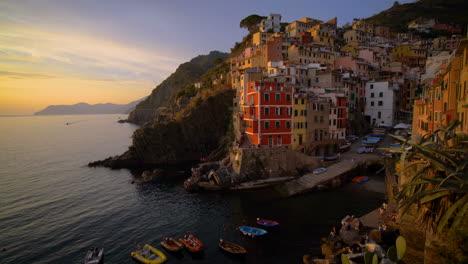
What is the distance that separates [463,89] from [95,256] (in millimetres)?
41258

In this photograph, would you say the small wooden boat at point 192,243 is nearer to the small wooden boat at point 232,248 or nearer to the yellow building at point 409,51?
the small wooden boat at point 232,248

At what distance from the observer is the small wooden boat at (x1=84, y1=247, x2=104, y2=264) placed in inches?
1054

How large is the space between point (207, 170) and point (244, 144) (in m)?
9.72

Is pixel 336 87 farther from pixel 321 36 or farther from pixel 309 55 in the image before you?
pixel 321 36

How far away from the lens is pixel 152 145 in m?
75.6

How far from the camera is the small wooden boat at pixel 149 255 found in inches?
1046

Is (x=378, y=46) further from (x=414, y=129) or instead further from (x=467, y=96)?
(x=467, y=96)

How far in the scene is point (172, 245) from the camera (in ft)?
95.1

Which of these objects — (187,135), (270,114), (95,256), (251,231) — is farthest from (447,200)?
(187,135)

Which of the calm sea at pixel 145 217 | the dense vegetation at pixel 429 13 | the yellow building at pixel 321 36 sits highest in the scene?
the dense vegetation at pixel 429 13

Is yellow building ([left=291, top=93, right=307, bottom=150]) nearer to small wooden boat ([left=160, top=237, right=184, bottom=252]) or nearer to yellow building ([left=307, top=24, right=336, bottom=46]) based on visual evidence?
small wooden boat ([left=160, top=237, right=184, bottom=252])

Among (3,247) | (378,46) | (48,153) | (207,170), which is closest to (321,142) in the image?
(207,170)

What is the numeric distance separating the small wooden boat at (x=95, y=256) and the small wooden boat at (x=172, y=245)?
6450mm

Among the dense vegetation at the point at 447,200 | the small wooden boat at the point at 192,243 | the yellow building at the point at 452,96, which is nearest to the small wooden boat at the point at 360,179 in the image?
the yellow building at the point at 452,96
